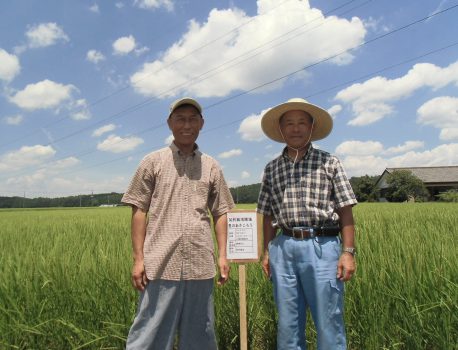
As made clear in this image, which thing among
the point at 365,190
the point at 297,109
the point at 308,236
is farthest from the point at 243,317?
the point at 365,190

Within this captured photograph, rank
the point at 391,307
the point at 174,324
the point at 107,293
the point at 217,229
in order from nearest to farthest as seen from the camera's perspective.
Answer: the point at 174,324 → the point at 217,229 → the point at 391,307 → the point at 107,293

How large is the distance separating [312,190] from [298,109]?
0.43 m

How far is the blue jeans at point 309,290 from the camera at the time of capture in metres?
1.68

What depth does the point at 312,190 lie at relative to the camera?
1780 mm

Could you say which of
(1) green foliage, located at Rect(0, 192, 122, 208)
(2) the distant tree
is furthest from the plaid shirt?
(1) green foliage, located at Rect(0, 192, 122, 208)

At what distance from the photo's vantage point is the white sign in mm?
1916

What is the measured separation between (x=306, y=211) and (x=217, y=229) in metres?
0.47

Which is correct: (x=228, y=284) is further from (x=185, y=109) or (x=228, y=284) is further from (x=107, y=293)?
(x=185, y=109)

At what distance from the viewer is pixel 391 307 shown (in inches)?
84.9

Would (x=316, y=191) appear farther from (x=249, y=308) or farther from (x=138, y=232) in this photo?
(x=249, y=308)

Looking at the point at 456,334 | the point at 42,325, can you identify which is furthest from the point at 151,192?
the point at 456,334

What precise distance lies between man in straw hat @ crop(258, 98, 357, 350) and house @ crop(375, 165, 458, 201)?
4016 centimetres

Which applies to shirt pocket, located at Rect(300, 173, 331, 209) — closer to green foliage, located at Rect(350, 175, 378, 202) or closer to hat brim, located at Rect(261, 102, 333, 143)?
→ hat brim, located at Rect(261, 102, 333, 143)

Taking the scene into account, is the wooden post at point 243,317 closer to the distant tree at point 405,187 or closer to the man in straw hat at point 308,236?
the man in straw hat at point 308,236
